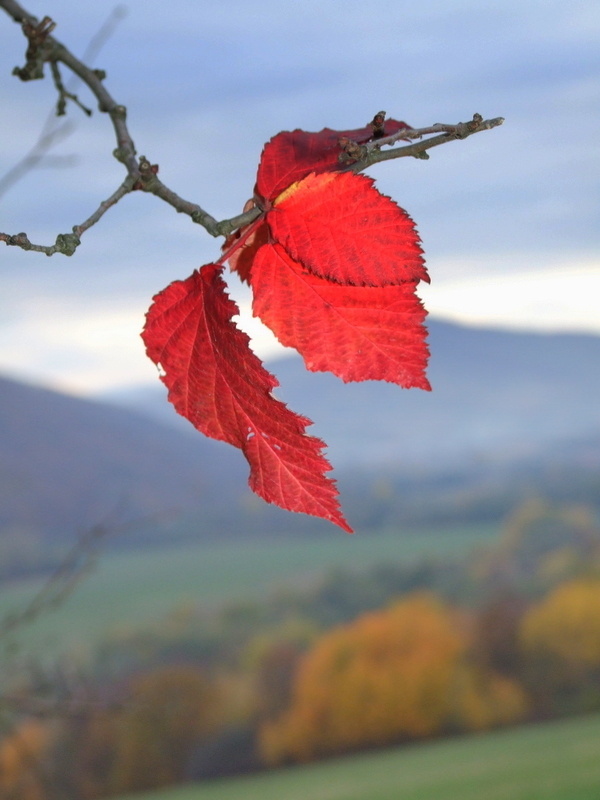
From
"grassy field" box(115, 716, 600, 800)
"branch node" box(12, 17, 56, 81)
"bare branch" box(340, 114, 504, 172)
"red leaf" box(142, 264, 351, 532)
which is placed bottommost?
"grassy field" box(115, 716, 600, 800)

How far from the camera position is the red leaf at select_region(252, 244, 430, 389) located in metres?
0.42

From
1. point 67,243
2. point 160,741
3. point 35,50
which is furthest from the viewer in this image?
point 160,741

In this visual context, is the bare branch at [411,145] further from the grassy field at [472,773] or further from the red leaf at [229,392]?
the grassy field at [472,773]

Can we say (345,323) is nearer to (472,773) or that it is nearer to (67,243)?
(67,243)

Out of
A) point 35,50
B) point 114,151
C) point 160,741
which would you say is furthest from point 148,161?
point 160,741

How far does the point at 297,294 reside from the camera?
0.42 metres

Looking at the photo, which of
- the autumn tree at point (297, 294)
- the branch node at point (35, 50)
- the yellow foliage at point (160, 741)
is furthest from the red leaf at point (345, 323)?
the yellow foliage at point (160, 741)

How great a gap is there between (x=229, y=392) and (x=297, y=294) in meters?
0.06

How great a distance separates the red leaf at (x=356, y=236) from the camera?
391 millimetres

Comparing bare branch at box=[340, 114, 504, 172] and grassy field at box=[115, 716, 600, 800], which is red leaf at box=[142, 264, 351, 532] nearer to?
bare branch at box=[340, 114, 504, 172]

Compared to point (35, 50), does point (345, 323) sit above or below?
below

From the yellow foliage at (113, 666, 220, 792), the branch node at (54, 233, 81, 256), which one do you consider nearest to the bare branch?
the branch node at (54, 233, 81, 256)

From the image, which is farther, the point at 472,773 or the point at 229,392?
the point at 472,773

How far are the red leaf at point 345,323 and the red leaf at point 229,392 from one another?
0.09 ft
